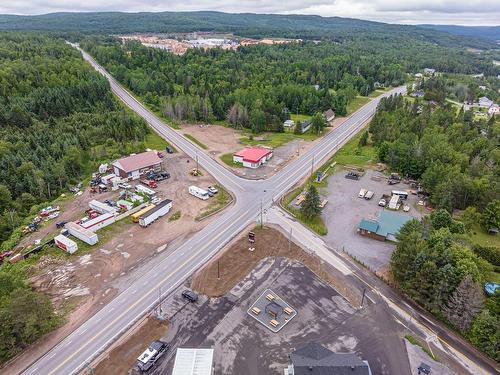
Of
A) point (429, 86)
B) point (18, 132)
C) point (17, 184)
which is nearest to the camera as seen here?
point (17, 184)

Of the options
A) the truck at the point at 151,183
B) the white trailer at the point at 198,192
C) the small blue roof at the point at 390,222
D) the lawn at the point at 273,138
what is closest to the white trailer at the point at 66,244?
the truck at the point at 151,183

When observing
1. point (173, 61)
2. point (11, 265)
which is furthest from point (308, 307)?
point (173, 61)

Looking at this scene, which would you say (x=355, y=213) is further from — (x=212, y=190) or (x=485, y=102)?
(x=485, y=102)

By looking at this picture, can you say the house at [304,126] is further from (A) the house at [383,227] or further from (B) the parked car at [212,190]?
(A) the house at [383,227]

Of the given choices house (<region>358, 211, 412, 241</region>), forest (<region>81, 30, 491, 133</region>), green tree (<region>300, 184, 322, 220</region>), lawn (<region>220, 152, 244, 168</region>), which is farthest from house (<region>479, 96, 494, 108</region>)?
green tree (<region>300, 184, 322, 220</region>)

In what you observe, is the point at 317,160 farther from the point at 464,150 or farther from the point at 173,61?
the point at 173,61

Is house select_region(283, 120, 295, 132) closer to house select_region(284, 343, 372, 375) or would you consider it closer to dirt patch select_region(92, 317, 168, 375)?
dirt patch select_region(92, 317, 168, 375)
